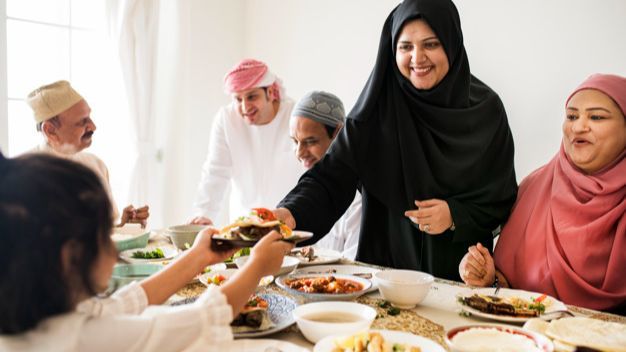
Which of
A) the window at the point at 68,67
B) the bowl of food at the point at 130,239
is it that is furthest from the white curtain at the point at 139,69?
the bowl of food at the point at 130,239

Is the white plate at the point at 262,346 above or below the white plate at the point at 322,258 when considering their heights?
above

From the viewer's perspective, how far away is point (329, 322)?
1310mm

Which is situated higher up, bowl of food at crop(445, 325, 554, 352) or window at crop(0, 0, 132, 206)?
window at crop(0, 0, 132, 206)

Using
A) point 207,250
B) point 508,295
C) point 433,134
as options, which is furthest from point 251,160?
point 508,295

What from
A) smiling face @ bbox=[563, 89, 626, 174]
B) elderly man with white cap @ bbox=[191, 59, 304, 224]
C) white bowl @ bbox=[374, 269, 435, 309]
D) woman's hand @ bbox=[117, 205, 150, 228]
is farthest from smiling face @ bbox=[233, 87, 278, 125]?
white bowl @ bbox=[374, 269, 435, 309]

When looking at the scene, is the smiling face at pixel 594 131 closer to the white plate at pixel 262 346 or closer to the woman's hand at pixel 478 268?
the woman's hand at pixel 478 268

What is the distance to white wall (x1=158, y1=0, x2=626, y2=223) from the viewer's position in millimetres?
2895

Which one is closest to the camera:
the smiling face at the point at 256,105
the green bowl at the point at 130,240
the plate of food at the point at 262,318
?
the plate of food at the point at 262,318

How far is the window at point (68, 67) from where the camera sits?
399cm

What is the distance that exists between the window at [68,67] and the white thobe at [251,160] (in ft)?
3.79

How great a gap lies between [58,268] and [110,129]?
3915mm

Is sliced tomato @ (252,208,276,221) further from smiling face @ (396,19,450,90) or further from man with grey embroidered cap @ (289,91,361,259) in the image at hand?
man with grey embroidered cap @ (289,91,361,259)

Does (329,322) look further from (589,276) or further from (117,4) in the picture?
(117,4)

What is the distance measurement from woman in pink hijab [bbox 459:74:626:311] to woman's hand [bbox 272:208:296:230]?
66 centimetres
